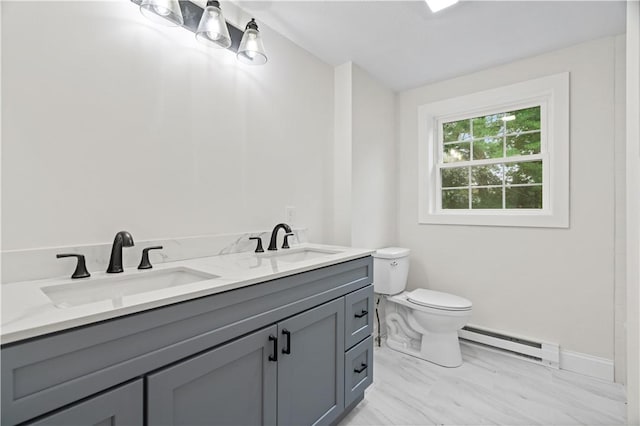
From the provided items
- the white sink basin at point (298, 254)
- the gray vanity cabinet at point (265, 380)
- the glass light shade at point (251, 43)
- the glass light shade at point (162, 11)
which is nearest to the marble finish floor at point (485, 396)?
the gray vanity cabinet at point (265, 380)

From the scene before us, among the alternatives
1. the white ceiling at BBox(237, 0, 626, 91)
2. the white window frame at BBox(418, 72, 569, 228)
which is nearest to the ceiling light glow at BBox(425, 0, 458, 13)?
the white ceiling at BBox(237, 0, 626, 91)

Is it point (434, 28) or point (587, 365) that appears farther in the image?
point (587, 365)

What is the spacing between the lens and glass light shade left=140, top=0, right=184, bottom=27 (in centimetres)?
122

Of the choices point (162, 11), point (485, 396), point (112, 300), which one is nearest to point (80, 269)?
point (112, 300)

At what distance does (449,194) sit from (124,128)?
2.53m

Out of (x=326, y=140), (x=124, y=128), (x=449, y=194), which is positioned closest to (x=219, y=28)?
(x=124, y=128)

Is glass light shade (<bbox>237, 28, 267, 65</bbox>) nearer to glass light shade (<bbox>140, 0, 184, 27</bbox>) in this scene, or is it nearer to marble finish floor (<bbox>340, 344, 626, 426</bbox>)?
glass light shade (<bbox>140, 0, 184, 27</bbox>)

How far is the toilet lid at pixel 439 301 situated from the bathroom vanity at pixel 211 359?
0.80m

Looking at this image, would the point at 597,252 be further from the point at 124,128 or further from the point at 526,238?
the point at 124,128

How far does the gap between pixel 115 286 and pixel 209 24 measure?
3.94 ft

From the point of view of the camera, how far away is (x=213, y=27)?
1.37 m

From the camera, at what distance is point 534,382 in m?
1.94

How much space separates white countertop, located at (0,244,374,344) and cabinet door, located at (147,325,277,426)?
0.66 ft

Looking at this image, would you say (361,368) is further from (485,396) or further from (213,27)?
(213,27)
